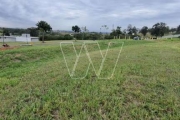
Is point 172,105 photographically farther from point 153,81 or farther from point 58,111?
point 58,111

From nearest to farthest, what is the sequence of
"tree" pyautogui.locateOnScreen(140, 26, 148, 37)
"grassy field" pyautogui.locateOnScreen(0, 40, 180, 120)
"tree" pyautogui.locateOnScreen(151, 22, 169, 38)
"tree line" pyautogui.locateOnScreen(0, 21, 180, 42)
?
"grassy field" pyautogui.locateOnScreen(0, 40, 180, 120) → "tree line" pyautogui.locateOnScreen(0, 21, 180, 42) → "tree" pyautogui.locateOnScreen(151, 22, 169, 38) → "tree" pyautogui.locateOnScreen(140, 26, 148, 37)

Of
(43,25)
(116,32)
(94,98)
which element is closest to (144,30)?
(116,32)

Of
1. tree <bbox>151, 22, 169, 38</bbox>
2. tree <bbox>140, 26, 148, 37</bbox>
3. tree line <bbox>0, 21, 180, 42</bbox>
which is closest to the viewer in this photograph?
tree line <bbox>0, 21, 180, 42</bbox>

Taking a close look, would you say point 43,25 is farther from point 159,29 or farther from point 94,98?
point 94,98

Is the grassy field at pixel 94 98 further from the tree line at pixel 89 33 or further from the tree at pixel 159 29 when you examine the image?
the tree at pixel 159 29

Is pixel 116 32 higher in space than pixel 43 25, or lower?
lower

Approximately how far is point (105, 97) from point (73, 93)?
52cm

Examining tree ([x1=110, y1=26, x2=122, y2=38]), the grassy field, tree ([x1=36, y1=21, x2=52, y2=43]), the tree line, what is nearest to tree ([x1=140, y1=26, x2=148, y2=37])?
the tree line

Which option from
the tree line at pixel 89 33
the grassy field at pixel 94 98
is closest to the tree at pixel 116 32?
the tree line at pixel 89 33

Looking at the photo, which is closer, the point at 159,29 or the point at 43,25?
the point at 43,25

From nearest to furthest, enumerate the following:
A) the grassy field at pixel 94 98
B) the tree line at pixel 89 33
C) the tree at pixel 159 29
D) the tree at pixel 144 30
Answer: the grassy field at pixel 94 98
the tree line at pixel 89 33
the tree at pixel 159 29
the tree at pixel 144 30

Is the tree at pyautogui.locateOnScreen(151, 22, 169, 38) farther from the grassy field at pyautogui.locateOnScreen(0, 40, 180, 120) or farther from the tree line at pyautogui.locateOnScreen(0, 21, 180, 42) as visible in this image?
the grassy field at pyautogui.locateOnScreen(0, 40, 180, 120)

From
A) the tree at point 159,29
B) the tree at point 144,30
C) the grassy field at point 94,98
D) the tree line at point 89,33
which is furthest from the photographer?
the tree at point 144,30

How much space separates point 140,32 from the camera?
43.6 metres
